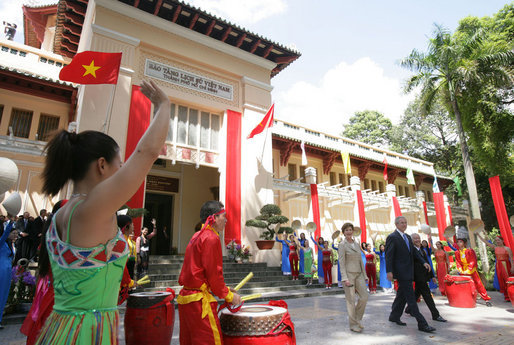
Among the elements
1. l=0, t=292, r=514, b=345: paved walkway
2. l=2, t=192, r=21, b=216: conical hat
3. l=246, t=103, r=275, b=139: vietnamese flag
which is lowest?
l=0, t=292, r=514, b=345: paved walkway

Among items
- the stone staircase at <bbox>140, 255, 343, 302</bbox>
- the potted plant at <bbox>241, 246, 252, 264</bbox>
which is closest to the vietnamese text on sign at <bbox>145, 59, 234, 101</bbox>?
the potted plant at <bbox>241, 246, 252, 264</bbox>

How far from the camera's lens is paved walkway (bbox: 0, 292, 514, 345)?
4352 millimetres

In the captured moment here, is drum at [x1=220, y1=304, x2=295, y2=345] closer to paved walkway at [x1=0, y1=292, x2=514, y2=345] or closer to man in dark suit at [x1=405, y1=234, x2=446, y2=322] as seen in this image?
paved walkway at [x1=0, y1=292, x2=514, y2=345]

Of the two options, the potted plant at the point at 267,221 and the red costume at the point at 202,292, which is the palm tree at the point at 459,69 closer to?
the potted plant at the point at 267,221

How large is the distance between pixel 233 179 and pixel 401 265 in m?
8.42

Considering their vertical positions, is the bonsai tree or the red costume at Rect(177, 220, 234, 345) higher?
the bonsai tree

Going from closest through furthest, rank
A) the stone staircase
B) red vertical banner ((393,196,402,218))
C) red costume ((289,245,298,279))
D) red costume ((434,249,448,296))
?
the stone staircase < red costume ((434,249,448,296)) < red costume ((289,245,298,279)) < red vertical banner ((393,196,402,218))

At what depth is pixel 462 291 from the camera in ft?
22.7

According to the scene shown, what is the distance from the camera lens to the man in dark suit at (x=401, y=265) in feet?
17.5

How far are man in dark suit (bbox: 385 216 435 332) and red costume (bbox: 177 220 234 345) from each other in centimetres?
380

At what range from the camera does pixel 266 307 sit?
2783 mm

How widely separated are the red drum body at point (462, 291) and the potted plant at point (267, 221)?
20.4 feet

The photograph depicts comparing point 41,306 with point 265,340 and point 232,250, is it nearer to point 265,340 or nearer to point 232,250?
point 265,340

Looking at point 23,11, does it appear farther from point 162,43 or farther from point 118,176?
point 118,176
